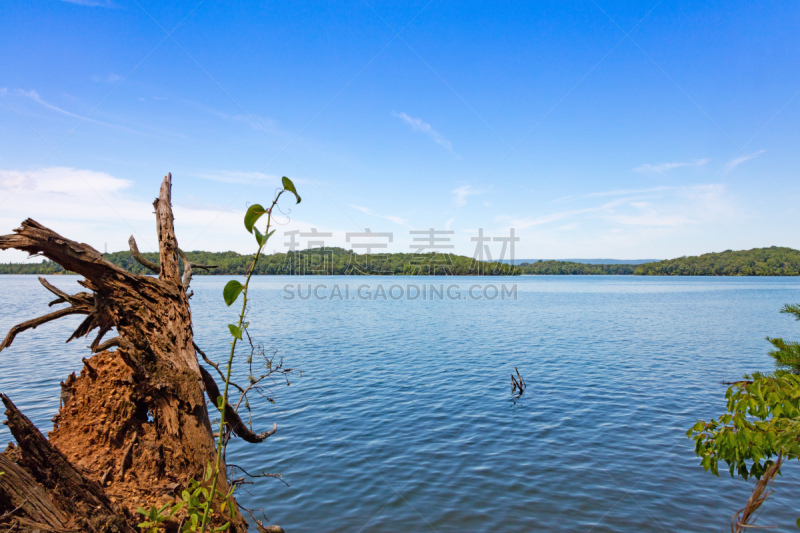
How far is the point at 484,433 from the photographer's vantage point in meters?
11.7

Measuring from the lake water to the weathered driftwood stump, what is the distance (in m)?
4.39

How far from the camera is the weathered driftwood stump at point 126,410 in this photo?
307 centimetres

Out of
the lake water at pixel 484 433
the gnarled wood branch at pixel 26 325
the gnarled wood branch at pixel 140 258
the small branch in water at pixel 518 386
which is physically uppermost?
the gnarled wood branch at pixel 140 258

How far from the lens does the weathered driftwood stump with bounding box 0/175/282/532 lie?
3068mm

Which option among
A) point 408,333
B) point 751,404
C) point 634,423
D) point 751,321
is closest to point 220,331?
point 408,333

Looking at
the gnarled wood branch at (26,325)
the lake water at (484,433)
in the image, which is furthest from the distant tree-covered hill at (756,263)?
the gnarled wood branch at (26,325)

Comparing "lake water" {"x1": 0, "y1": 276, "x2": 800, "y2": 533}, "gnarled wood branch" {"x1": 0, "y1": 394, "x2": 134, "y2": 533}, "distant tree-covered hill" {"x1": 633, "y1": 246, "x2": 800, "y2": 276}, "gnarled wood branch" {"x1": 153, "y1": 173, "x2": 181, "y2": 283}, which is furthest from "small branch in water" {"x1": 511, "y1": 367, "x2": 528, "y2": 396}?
"distant tree-covered hill" {"x1": 633, "y1": 246, "x2": 800, "y2": 276}

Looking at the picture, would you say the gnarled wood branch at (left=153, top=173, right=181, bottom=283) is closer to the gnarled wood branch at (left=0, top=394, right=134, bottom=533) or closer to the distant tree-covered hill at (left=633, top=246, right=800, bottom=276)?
the gnarled wood branch at (left=0, top=394, right=134, bottom=533)

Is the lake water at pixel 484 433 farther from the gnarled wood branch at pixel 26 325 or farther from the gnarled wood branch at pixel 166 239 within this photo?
the gnarled wood branch at pixel 26 325

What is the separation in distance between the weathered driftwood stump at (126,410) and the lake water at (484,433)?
4387 mm

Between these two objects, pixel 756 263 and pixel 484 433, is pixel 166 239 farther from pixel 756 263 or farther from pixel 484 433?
pixel 756 263

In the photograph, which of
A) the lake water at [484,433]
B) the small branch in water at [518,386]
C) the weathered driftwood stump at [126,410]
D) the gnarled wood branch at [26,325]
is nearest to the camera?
the weathered driftwood stump at [126,410]

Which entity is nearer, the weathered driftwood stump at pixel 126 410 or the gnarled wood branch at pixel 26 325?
the weathered driftwood stump at pixel 126 410

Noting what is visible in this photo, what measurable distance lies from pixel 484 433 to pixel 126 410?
30.5 feet
